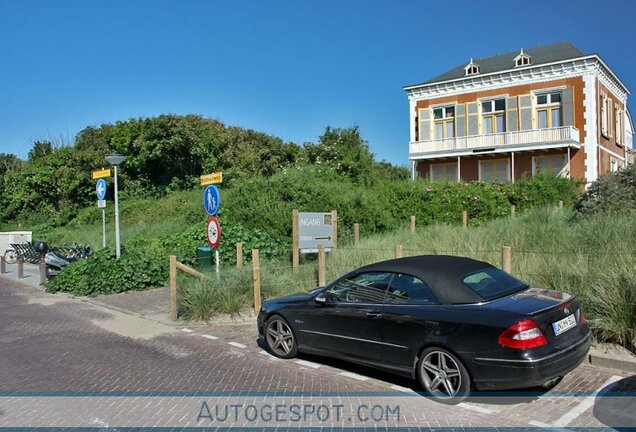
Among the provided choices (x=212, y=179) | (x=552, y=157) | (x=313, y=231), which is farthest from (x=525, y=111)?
(x=212, y=179)

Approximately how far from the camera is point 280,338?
23.9ft

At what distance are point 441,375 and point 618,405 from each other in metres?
1.72

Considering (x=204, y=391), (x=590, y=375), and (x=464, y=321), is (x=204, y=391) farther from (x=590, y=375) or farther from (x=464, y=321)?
(x=590, y=375)

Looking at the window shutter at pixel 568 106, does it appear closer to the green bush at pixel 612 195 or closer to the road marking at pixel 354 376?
the green bush at pixel 612 195

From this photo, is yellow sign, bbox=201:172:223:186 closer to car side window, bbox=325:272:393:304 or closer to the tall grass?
the tall grass

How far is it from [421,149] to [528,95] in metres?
7.81

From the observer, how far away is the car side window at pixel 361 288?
627 centimetres

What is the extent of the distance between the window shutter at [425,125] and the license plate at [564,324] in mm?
33949

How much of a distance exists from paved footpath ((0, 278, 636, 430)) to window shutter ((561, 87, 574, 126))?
2996 centimetres

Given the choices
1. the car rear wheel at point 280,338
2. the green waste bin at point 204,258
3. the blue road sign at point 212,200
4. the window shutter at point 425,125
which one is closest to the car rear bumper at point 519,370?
the car rear wheel at point 280,338

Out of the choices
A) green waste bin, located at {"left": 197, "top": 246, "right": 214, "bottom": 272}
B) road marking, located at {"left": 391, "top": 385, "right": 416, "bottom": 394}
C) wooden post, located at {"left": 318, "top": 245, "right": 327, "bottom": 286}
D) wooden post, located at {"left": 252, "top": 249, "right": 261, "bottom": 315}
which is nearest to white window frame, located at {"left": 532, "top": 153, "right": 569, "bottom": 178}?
green waste bin, located at {"left": 197, "top": 246, "right": 214, "bottom": 272}

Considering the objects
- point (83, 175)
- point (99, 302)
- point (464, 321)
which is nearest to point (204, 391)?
point (464, 321)

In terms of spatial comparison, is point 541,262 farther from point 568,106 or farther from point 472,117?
point 472,117

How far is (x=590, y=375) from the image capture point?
620 cm
